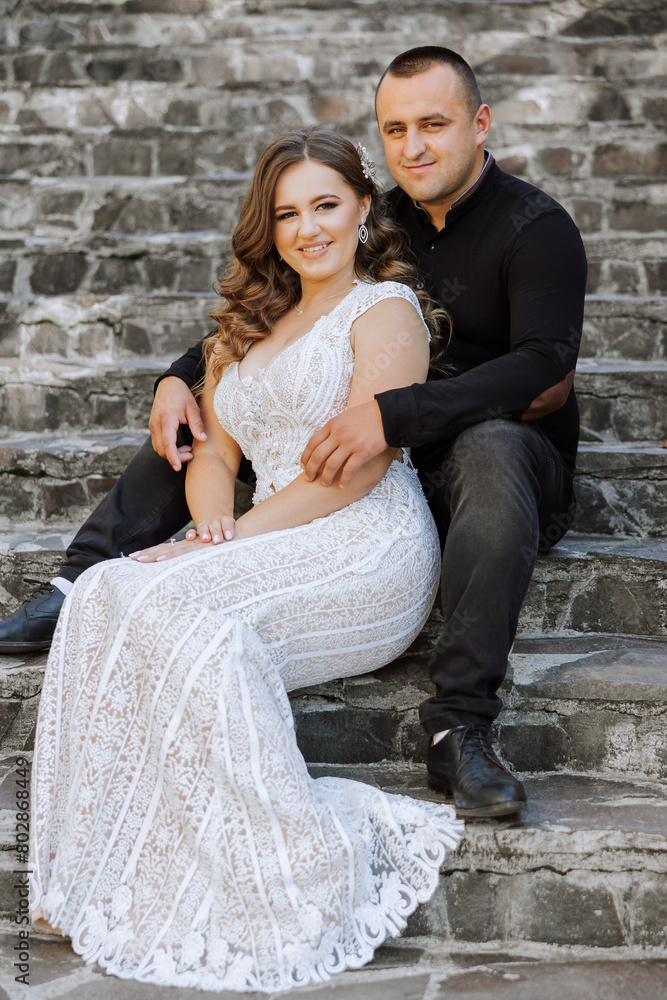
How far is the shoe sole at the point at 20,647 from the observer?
7.56 feet

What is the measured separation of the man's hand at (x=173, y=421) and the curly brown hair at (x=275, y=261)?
101 millimetres

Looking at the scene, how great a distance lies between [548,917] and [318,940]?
1.51 ft

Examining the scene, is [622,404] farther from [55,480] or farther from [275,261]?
[55,480]

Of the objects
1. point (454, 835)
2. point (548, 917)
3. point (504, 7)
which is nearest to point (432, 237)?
point (454, 835)

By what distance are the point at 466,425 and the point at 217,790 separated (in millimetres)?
922

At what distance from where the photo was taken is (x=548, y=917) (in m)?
1.72

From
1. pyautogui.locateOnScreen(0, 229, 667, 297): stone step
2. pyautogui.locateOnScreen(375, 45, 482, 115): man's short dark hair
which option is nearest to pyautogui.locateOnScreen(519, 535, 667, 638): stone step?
pyautogui.locateOnScreen(375, 45, 482, 115): man's short dark hair

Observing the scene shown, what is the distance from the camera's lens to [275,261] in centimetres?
235

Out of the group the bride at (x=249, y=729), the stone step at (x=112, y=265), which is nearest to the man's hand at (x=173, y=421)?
the bride at (x=249, y=729)

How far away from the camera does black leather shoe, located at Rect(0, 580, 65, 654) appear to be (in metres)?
2.30

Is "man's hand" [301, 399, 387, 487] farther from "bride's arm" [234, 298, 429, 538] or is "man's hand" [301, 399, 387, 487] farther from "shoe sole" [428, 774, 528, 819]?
"shoe sole" [428, 774, 528, 819]

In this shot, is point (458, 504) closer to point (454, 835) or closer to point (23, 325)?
point (454, 835)

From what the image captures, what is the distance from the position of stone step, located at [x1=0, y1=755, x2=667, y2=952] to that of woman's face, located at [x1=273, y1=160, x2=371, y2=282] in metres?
1.34

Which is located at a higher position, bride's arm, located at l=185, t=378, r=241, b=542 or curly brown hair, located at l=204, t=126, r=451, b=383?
curly brown hair, located at l=204, t=126, r=451, b=383
